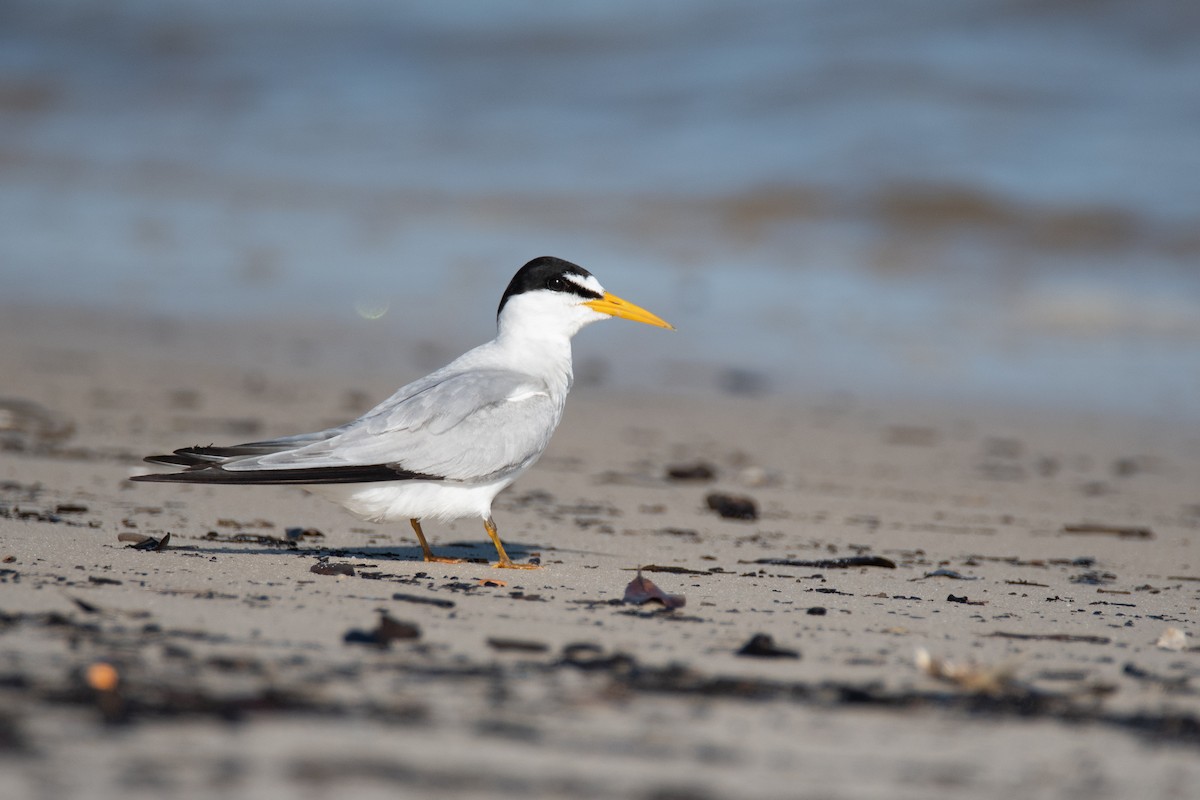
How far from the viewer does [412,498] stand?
13.9 feet

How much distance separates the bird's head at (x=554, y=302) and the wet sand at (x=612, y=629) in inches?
29.5

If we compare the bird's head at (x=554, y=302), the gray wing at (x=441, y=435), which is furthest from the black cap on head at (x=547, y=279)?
the gray wing at (x=441, y=435)

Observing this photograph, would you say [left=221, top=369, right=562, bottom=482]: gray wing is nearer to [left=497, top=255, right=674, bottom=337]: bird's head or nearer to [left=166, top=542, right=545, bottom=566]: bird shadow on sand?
[left=166, top=542, right=545, bottom=566]: bird shadow on sand

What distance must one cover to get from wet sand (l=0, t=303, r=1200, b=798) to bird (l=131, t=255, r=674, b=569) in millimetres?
209

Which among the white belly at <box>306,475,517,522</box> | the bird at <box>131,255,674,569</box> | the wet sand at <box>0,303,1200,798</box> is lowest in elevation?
the wet sand at <box>0,303,1200,798</box>

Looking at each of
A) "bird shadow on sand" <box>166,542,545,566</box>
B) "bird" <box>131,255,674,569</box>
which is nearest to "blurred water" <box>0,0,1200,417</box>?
"bird shadow on sand" <box>166,542,545,566</box>

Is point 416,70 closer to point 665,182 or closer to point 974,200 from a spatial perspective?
point 665,182

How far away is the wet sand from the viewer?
213 centimetres

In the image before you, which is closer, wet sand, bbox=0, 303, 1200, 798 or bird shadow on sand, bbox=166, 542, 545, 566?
wet sand, bbox=0, 303, 1200, 798

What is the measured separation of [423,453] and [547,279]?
1207 mm

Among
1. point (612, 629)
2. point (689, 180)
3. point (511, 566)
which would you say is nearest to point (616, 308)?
point (511, 566)

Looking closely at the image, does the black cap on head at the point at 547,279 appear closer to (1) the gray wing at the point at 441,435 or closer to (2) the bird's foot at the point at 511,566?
(1) the gray wing at the point at 441,435

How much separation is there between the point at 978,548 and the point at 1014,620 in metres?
1.41

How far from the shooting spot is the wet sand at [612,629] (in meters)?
2.13
